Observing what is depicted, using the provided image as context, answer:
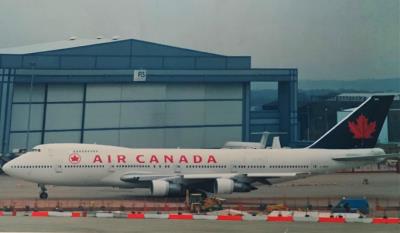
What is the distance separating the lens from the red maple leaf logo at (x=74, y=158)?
90.4ft

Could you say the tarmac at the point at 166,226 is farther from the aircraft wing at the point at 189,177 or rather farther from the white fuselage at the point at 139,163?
the aircraft wing at the point at 189,177

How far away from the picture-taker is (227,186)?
2731 centimetres

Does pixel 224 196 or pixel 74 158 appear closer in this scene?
pixel 74 158

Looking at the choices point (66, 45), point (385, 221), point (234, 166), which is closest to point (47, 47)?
point (66, 45)

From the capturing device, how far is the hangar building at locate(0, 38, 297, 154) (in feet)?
134

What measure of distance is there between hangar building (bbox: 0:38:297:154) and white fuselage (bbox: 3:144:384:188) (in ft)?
40.9

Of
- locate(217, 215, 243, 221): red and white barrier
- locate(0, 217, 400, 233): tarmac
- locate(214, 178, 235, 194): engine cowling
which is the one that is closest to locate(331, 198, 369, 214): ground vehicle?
locate(0, 217, 400, 233): tarmac

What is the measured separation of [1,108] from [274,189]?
61.0 ft

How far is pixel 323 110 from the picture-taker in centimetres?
4475

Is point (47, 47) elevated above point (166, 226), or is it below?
above

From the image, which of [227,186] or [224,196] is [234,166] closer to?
[224,196]

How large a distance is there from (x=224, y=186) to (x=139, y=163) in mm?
3861

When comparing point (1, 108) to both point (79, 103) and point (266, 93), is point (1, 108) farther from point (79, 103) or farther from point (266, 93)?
point (266, 93)

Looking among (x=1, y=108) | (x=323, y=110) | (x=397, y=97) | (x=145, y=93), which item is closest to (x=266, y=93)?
(x=323, y=110)
